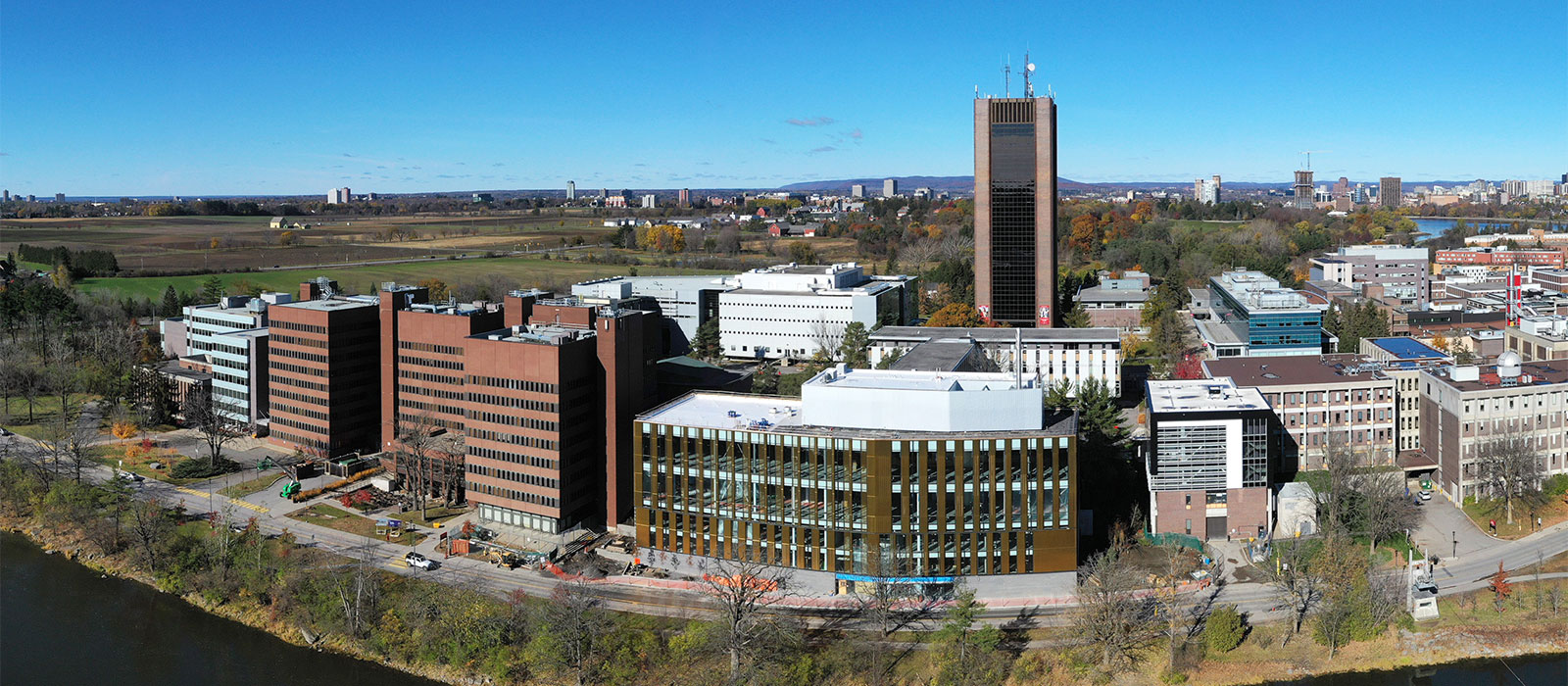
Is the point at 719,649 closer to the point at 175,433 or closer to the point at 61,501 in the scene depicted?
the point at 61,501

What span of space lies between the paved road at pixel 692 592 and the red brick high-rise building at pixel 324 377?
6.36 m

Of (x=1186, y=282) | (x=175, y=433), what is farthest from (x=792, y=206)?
(x=175, y=433)

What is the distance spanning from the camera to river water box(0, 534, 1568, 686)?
2783 cm

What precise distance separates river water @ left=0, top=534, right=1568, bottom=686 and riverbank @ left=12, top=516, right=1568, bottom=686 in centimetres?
24

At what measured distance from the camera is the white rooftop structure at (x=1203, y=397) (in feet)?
116

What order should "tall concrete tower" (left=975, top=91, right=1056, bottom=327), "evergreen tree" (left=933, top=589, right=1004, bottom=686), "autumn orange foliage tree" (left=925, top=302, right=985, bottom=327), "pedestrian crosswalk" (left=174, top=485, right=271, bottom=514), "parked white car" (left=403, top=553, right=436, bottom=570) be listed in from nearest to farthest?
1. "evergreen tree" (left=933, top=589, right=1004, bottom=686)
2. "parked white car" (left=403, top=553, right=436, bottom=570)
3. "pedestrian crosswalk" (left=174, top=485, right=271, bottom=514)
4. "autumn orange foliage tree" (left=925, top=302, right=985, bottom=327)
5. "tall concrete tower" (left=975, top=91, right=1056, bottom=327)

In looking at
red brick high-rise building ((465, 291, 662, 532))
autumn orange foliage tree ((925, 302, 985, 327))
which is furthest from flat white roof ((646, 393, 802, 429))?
autumn orange foliage tree ((925, 302, 985, 327))

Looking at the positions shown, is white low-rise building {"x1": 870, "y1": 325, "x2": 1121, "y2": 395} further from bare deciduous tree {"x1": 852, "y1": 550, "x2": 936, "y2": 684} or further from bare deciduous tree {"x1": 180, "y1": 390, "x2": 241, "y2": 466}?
bare deciduous tree {"x1": 180, "y1": 390, "x2": 241, "y2": 466}

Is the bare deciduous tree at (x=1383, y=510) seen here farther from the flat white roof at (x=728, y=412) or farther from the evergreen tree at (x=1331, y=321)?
the evergreen tree at (x=1331, y=321)

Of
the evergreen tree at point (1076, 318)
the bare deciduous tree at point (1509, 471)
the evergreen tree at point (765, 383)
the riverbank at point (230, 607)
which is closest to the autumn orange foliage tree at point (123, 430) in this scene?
the riverbank at point (230, 607)

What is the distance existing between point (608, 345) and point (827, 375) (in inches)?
288

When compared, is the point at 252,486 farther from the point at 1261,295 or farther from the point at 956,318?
the point at 1261,295

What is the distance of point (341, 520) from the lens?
38.4 meters

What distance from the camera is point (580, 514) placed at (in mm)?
36781
